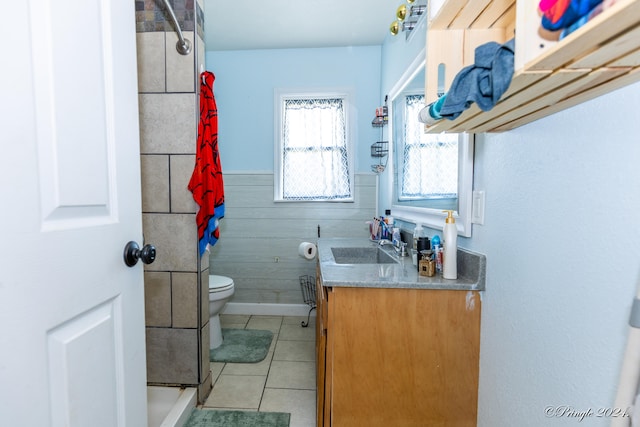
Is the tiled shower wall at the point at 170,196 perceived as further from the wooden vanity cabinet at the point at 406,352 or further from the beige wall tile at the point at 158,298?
the wooden vanity cabinet at the point at 406,352

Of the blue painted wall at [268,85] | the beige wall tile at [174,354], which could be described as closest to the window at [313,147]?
the blue painted wall at [268,85]

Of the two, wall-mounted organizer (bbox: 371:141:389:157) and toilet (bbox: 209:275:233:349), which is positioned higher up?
Answer: wall-mounted organizer (bbox: 371:141:389:157)

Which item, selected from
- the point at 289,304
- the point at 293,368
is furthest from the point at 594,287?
the point at 289,304

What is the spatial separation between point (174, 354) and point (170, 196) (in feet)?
2.80

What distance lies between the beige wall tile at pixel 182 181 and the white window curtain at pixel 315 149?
52.2 inches

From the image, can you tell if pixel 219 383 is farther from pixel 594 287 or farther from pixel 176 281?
pixel 594 287

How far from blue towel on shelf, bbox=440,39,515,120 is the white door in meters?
0.84

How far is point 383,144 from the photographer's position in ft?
8.40

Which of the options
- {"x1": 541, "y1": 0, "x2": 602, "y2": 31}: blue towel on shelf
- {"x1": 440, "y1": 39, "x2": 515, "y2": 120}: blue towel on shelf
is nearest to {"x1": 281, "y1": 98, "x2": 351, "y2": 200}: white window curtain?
{"x1": 440, "y1": 39, "x2": 515, "y2": 120}: blue towel on shelf

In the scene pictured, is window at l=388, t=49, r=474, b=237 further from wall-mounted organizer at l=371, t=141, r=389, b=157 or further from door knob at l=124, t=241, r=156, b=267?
door knob at l=124, t=241, r=156, b=267

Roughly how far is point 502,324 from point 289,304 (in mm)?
2185

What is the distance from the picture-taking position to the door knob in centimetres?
85

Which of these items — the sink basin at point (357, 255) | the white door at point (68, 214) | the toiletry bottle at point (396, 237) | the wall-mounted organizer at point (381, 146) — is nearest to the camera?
the white door at point (68, 214)

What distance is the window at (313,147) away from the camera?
285cm
